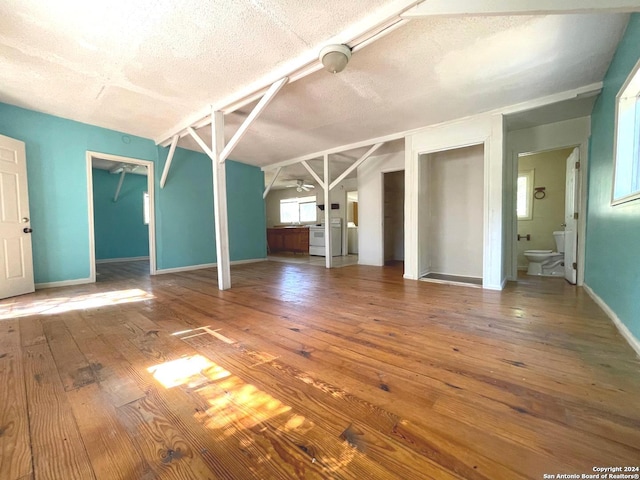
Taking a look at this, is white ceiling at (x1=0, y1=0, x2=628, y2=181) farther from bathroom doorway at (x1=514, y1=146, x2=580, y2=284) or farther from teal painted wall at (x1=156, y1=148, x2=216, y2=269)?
bathroom doorway at (x1=514, y1=146, x2=580, y2=284)

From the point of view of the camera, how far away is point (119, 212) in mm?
7234

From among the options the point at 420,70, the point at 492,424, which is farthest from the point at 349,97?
the point at 492,424

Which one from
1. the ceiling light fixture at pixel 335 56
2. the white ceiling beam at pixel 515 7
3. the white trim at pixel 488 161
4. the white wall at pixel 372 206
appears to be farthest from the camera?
the white wall at pixel 372 206

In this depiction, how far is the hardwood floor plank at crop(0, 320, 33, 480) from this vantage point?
0.90 metres

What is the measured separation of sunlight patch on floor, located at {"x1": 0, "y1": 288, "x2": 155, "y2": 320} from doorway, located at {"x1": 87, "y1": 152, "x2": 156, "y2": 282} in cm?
342

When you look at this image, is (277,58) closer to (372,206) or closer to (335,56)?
(335,56)

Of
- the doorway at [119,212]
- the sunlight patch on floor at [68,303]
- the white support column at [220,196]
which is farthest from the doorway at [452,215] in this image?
the doorway at [119,212]

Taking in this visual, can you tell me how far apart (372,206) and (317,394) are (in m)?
4.93

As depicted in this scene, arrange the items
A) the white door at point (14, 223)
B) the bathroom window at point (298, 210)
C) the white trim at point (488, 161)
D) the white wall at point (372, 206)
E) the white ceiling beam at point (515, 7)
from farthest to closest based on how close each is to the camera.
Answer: the bathroom window at point (298, 210), the white wall at point (372, 206), the white trim at point (488, 161), the white door at point (14, 223), the white ceiling beam at point (515, 7)

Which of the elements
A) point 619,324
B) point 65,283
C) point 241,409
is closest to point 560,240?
point 619,324

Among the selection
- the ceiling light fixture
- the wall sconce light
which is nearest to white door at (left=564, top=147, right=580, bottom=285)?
the wall sconce light

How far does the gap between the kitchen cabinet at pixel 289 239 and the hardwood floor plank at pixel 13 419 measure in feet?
22.5

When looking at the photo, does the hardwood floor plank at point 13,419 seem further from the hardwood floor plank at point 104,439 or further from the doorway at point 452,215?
the doorway at point 452,215

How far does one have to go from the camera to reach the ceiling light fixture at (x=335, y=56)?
220cm
